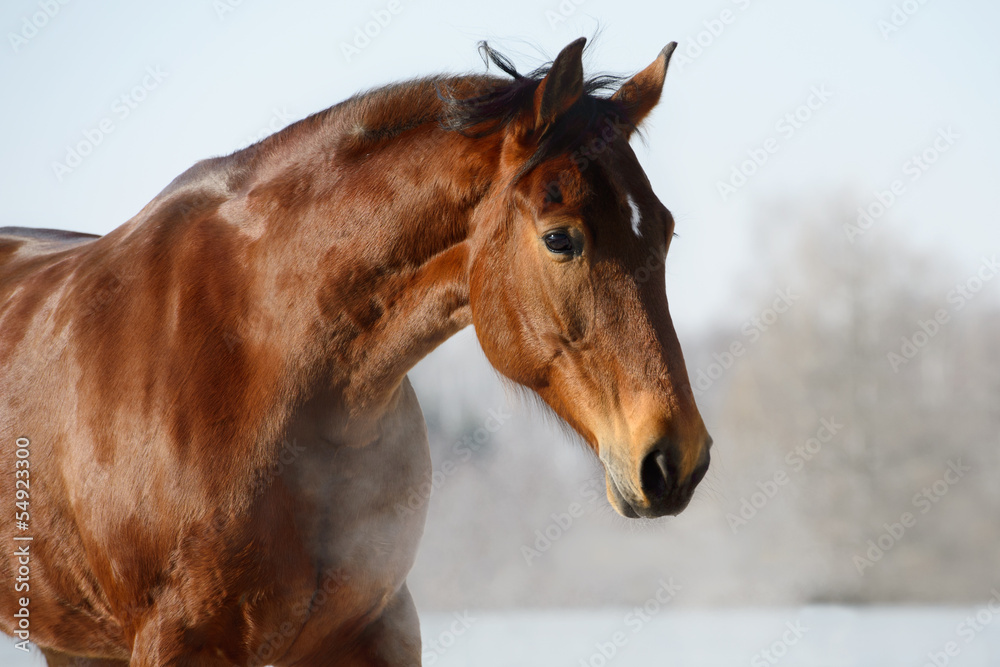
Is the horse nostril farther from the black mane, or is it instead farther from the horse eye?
the black mane

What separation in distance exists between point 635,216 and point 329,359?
0.47 metres

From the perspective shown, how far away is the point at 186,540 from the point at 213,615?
10 centimetres

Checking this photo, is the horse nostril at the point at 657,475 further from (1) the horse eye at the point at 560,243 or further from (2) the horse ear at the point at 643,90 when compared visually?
(2) the horse ear at the point at 643,90

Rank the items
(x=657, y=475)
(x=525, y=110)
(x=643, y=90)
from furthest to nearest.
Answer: (x=643, y=90) < (x=525, y=110) < (x=657, y=475)

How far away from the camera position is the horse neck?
1.04 m

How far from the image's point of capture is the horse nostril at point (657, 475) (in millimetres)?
840

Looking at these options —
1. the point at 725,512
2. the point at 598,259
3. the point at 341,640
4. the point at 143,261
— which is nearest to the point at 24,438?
the point at 143,261

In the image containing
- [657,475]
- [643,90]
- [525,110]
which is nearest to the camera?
[657,475]

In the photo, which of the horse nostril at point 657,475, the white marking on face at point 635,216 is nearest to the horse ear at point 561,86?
the white marking on face at point 635,216

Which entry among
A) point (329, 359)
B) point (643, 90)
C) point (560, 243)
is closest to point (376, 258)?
point (329, 359)

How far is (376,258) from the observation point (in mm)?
1067

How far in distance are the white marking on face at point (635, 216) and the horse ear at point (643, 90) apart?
244 millimetres

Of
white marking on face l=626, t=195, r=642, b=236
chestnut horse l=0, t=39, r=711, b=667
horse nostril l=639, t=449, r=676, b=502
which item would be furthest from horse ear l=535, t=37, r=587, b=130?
horse nostril l=639, t=449, r=676, b=502

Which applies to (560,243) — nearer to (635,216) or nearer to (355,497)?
(635,216)
